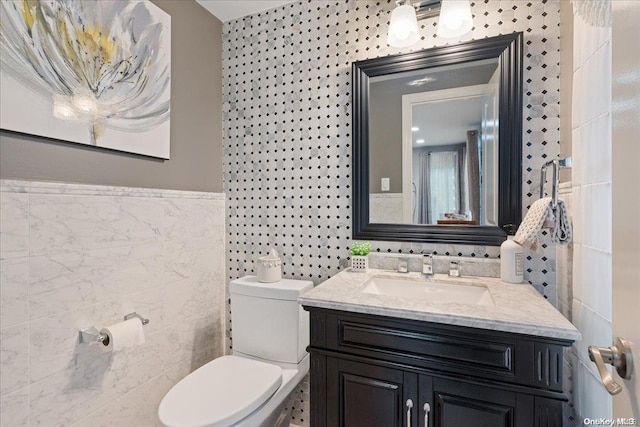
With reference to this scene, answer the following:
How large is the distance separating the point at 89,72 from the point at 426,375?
1710 millimetres

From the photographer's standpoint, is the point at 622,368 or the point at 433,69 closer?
the point at 622,368

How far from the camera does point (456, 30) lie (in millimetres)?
1382

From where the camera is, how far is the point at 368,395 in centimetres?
108

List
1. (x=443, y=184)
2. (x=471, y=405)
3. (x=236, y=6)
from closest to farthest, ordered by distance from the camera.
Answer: (x=471, y=405) < (x=443, y=184) < (x=236, y=6)

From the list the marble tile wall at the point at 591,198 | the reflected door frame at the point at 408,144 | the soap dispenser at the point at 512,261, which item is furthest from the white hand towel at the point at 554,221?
the reflected door frame at the point at 408,144

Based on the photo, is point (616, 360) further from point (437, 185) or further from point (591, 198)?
point (437, 185)

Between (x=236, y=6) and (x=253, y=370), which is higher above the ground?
(x=236, y=6)

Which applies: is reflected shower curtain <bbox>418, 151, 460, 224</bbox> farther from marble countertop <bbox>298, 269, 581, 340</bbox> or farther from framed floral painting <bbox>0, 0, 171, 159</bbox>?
framed floral painting <bbox>0, 0, 171, 159</bbox>

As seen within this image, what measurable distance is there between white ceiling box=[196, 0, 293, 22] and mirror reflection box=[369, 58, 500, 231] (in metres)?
0.80

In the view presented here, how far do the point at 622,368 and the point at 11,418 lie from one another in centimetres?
167

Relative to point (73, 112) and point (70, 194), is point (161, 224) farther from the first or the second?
point (73, 112)

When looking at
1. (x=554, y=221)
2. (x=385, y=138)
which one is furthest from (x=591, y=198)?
(x=385, y=138)

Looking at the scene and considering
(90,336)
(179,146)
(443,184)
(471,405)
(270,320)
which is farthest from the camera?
(179,146)

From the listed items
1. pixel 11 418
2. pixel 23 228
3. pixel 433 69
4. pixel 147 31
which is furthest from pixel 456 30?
pixel 11 418
